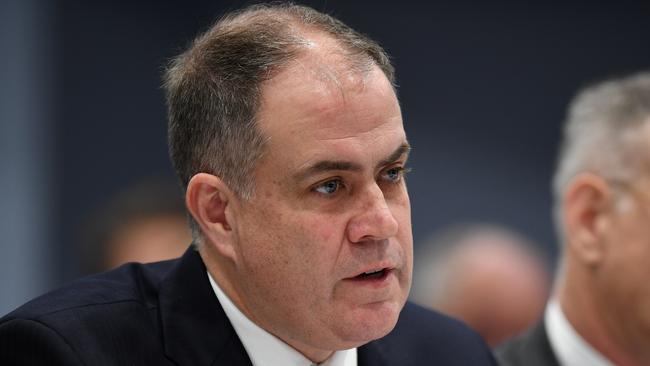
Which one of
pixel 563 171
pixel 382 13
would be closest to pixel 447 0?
pixel 382 13

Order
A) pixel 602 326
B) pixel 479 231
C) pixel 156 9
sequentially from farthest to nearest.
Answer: pixel 156 9
pixel 479 231
pixel 602 326

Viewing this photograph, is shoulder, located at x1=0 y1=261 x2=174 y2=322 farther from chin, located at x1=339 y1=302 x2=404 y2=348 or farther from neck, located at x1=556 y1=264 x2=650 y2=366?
neck, located at x1=556 y1=264 x2=650 y2=366

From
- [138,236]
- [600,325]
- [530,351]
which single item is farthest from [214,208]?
[138,236]

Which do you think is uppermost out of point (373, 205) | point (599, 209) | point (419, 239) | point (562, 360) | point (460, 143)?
point (373, 205)

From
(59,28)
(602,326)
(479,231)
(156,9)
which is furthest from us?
(156,9)

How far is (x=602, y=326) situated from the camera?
3.23m

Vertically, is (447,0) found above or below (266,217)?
below

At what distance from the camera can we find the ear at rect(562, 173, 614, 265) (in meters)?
3.23

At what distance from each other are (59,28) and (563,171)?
3889 millimetres

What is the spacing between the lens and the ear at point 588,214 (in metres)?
3.23

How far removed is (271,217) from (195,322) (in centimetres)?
32

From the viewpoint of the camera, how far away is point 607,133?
3.28 metres

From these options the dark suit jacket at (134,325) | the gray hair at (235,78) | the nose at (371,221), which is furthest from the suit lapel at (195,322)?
the nose at (371,221)

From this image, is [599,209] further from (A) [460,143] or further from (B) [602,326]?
(A) [460,143]
